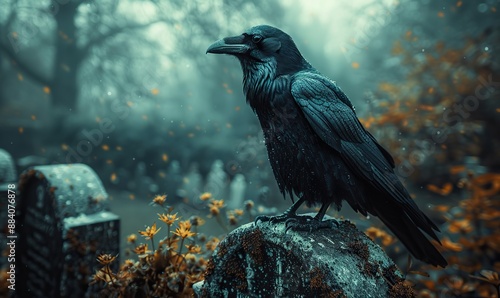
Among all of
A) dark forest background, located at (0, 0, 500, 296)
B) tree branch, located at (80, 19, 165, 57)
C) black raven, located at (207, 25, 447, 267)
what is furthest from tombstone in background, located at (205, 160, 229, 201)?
black raven, located at (207, 25, 447, 267)

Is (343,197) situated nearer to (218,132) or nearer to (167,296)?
(167,296)

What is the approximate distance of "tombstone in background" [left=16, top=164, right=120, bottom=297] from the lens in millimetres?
2920

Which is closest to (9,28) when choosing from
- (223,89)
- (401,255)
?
(223,89)

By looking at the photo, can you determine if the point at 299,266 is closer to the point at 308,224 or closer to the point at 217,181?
the point at 308,224

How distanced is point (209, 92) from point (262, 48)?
17.6ft

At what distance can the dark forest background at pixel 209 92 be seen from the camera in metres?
4.25

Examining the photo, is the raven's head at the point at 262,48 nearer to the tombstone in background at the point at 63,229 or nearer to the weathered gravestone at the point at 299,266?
the weathered gravestone at the point at 299,266

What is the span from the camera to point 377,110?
4617 mm

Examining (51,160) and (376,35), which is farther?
(51,160)

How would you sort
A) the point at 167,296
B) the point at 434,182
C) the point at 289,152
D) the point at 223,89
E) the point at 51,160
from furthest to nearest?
1. the point at 51,160
2. the point at 223,89
3. the point at 434,182
4. the point at 167,296
5. the point at 289,152

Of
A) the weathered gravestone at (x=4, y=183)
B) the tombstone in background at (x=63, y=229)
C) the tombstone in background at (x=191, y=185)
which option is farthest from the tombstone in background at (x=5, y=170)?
the tombstone in background at (x=191, y=185)

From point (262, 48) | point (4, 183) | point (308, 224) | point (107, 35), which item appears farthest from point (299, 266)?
point (107, 35)

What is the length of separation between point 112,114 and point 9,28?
2799 millimetres

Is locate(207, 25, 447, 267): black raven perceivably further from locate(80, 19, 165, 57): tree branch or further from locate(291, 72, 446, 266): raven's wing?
locate(80, 19, 165, 57): tree branch
